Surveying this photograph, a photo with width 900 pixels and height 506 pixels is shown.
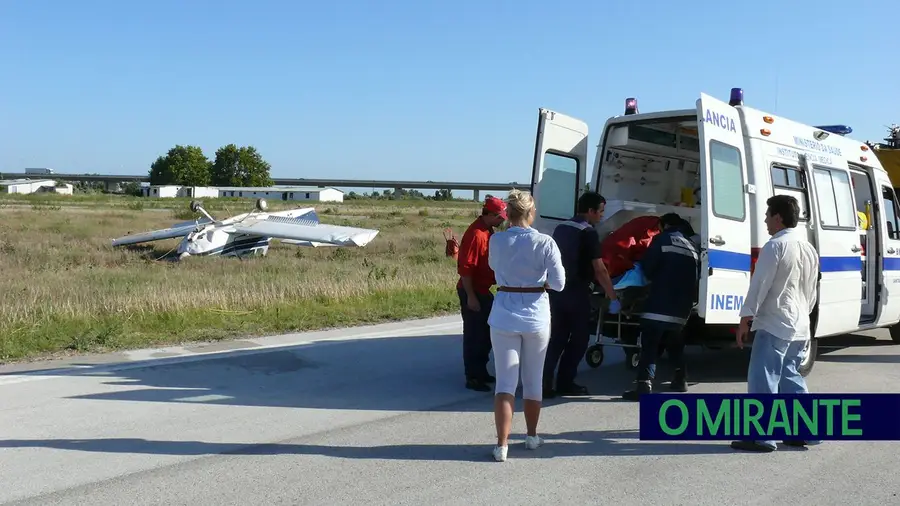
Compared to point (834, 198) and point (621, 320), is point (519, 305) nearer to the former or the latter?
point (621, 320)

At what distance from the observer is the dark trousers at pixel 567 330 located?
21.6 feet

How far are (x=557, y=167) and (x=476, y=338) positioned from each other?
2.02 meters

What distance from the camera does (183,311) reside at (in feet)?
35.0

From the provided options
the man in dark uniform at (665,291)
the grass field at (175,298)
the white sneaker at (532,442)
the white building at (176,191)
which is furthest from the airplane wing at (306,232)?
the white building at (176,191)

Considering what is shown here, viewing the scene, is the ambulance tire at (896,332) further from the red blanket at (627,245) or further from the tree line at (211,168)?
the tree line at (211,168)

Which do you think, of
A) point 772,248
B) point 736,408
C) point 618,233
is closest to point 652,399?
point 736,408

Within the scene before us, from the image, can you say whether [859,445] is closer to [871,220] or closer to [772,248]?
[772,248]

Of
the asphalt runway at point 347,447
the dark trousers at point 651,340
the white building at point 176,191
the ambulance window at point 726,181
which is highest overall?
the white building at point 176,191

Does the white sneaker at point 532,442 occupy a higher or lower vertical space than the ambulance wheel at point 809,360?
lower

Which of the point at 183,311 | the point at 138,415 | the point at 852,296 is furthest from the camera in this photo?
the point at 183,311

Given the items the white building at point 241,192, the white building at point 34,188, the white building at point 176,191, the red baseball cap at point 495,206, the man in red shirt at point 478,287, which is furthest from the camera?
the white building at point 34,188

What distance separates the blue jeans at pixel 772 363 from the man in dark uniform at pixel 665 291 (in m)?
1.17

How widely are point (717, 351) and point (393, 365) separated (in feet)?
13.6

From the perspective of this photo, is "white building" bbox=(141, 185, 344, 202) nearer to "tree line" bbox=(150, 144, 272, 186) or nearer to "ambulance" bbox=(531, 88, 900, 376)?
"tree line" bbox=(150, 144, 272, 186)
